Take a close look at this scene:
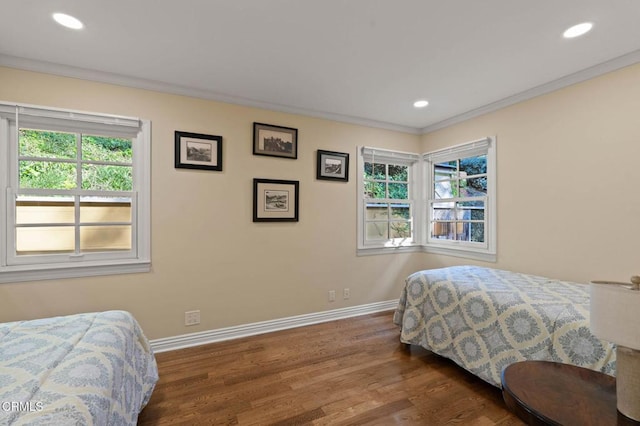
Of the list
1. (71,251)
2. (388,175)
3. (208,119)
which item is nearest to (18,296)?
(71,251)

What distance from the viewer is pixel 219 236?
2881 mm

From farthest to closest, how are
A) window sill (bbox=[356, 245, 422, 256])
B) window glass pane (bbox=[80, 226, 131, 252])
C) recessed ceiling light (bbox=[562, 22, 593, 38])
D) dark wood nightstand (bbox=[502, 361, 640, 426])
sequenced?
1. window sill (bbox=[356, 245, 422, 256])
2. window glass pane (bbox=[80, 226, 131, 252])
3. recessed ceiling light (bbox=[562, 22, 593, 38])
4. dark wood nightstand (bbox=[502, 361, 640, 426])

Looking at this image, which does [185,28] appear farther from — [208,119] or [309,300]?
[309,300]

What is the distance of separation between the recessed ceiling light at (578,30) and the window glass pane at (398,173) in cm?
221

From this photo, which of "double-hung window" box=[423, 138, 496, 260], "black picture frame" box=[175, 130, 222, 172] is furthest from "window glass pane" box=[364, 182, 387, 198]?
"black picture frame" box=[175, 130, 222, 172]

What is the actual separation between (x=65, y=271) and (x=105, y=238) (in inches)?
14.5

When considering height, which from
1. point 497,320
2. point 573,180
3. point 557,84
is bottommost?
point 497,320

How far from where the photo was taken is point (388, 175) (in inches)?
154

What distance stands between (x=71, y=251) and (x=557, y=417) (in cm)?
332

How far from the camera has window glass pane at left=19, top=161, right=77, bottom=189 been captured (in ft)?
7.53

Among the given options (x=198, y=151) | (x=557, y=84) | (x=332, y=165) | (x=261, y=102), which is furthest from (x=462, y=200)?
(x=198, y=151)

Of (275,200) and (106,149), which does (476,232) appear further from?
(106,149)

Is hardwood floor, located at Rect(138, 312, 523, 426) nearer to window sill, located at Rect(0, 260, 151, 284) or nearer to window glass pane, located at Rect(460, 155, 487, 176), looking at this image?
window sill, located at Rect(0, 260, 151, 284)

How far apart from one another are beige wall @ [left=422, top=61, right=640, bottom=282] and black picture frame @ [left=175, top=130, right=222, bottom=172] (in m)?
2.95
